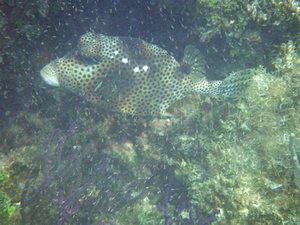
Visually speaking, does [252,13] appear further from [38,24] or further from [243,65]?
[38,24]

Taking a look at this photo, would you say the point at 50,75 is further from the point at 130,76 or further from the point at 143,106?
the point at 143,106

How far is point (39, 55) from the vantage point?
245 inches

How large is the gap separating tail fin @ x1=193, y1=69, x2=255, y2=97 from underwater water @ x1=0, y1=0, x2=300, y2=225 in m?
0.02

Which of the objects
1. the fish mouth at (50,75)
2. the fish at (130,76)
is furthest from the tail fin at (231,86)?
the fish mouth at (50,75)

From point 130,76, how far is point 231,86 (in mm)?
1979

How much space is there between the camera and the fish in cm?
556

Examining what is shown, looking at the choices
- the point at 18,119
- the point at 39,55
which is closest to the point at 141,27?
the point at 39,55

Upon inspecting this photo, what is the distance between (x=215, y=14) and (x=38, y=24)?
3557 mm

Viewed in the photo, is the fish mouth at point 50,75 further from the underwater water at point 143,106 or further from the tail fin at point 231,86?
the tail fin at point 231,86

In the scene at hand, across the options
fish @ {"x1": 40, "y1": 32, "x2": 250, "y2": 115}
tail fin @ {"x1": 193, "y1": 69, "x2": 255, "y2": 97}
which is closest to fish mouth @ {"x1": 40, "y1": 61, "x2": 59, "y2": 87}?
fish @ {"x1": 40, "y1": 32, "x2": 250, "y2": 115}

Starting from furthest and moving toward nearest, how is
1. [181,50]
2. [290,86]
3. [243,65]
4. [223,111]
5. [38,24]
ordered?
[181,50]
[243,65]
[38,24]
[223,111]
[290,86]

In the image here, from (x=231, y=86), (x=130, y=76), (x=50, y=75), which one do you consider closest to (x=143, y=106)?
(x=130, y=76)

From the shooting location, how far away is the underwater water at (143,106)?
4.98 meters

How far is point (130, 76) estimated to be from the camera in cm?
589
